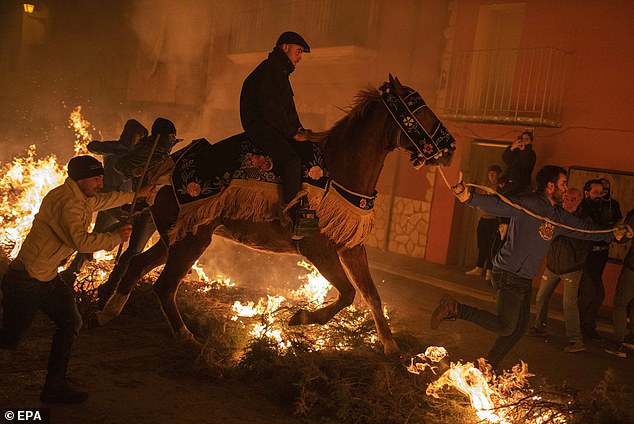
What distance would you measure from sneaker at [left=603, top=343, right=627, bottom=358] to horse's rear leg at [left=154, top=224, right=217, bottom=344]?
16.5 ft

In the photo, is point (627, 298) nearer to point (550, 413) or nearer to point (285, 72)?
point (550, 413)

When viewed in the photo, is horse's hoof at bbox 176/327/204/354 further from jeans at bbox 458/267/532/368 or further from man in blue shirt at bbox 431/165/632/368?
jeans at bbox 458/267/532/368

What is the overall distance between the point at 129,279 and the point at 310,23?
13.3 meters

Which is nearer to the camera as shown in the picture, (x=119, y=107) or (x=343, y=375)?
(x=343, y=375)

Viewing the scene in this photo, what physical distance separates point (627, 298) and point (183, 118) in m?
16.7

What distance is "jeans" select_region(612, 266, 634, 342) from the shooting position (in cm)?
801

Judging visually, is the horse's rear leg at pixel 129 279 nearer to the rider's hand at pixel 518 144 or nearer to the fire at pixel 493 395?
the fire at pixel 493 395

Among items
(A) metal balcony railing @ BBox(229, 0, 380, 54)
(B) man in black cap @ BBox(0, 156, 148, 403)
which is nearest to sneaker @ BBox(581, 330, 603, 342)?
(B) man in black cap @ BBox(0, 156, 148, 403)

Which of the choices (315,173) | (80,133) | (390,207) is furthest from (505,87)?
(80,133)

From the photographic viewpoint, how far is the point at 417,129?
5.81m

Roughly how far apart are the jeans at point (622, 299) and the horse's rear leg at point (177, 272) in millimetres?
4945

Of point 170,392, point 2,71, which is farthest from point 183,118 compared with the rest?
point 170,392

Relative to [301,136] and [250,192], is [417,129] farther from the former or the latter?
[250,192]

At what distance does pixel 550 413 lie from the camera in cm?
495
